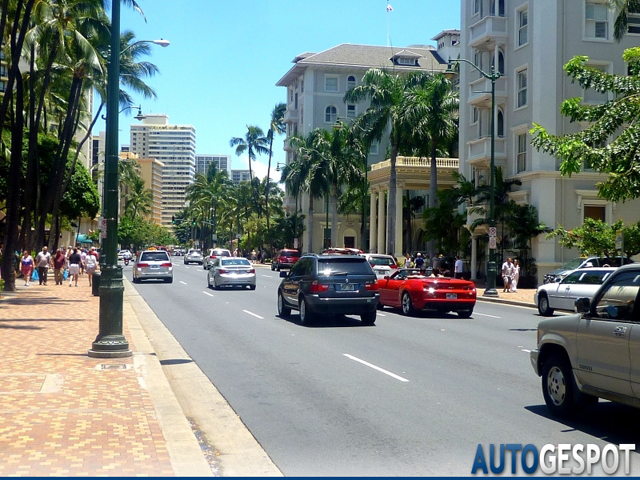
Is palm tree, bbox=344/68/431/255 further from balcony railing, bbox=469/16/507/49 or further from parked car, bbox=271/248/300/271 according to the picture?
parked car, bbox=271/248/300/271

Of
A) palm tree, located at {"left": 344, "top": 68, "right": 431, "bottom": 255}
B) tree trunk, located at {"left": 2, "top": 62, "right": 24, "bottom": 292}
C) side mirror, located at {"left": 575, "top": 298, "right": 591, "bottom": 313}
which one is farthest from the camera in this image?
palm tree, located at {"left": 344, "top": 68, "right": 431, "bottom": 255}

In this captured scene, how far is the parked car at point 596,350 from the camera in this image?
793 centimetres

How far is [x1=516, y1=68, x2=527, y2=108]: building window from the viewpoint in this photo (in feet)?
137

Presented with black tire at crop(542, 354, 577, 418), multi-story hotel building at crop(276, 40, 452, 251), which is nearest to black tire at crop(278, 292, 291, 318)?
black tire at crop(542, 354, 577, 418)

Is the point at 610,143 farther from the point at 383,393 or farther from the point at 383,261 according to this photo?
the point at 383,261

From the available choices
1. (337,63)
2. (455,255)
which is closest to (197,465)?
(455,255)

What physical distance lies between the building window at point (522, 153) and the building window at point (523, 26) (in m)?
4.96

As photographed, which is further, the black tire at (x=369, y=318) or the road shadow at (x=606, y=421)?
the black tire at (x=369, y=318)

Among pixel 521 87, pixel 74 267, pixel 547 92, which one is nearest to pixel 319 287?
pixel 74 267

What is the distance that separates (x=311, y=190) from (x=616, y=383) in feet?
196

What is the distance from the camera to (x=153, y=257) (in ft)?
141

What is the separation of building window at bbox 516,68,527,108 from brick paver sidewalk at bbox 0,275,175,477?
103 ft

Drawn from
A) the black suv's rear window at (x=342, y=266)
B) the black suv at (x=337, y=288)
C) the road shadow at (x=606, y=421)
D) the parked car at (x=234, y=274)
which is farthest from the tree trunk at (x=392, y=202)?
the road shadow at (x=606, y=421)

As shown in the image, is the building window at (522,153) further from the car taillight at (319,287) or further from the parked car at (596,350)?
the parked car at (596,350)
